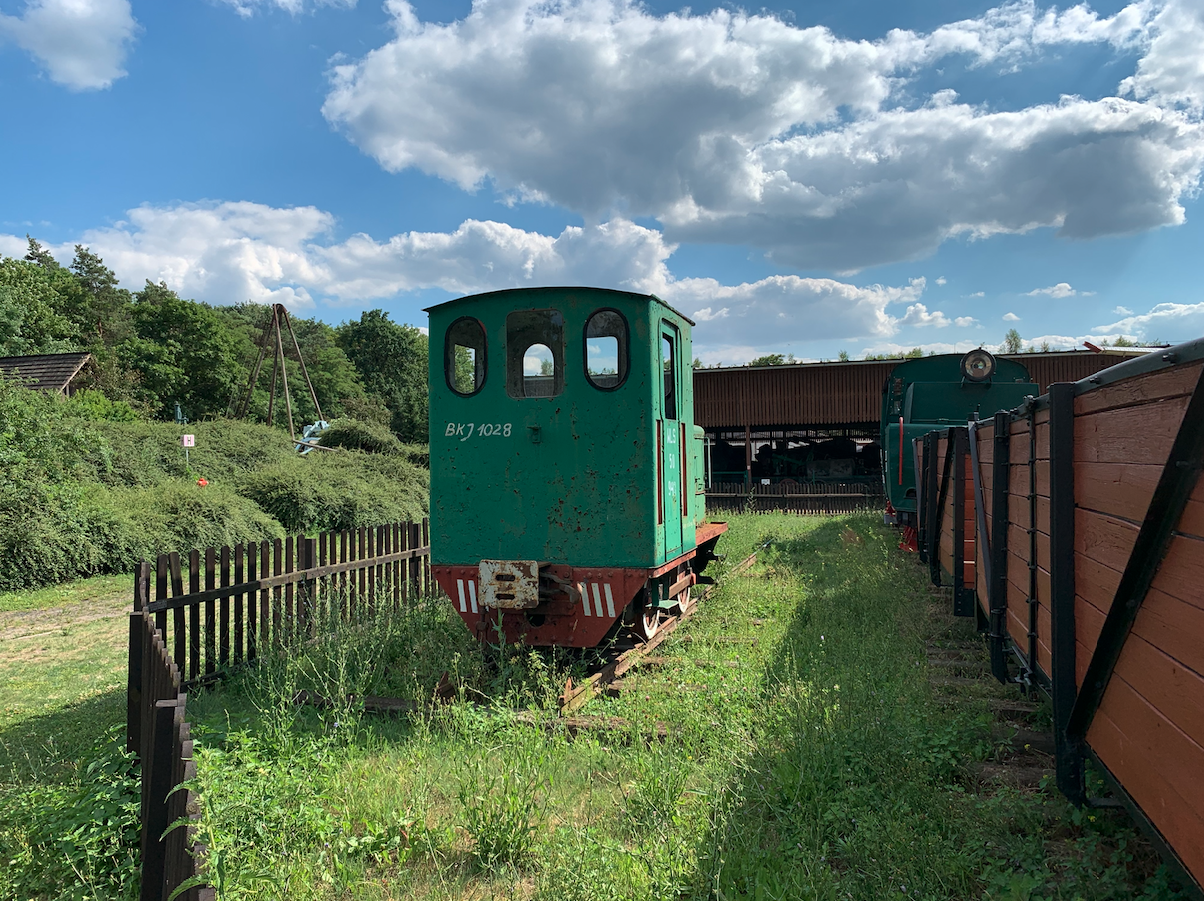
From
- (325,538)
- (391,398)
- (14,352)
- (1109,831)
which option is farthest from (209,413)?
(1109,831)

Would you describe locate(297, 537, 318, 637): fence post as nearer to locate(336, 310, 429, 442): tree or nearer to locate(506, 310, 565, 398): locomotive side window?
locate(506, 310, 565, 398): locomotive side window

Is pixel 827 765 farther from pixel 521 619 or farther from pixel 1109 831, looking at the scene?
pixel 521 619

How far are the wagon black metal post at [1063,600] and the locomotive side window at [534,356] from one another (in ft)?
13.0

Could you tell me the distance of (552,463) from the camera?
6090mm

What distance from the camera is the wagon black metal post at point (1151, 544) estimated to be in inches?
76.5

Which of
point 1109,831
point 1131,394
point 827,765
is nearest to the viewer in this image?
point 1131,394

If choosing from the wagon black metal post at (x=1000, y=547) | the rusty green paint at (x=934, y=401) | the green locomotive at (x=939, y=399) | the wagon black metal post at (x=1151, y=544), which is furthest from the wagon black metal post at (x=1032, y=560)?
the rusty green paint at (x=934, y=401)

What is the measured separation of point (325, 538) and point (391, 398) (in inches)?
2340

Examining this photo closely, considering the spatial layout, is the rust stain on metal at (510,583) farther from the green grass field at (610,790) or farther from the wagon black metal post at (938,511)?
the wagon black metal post at (938,511)

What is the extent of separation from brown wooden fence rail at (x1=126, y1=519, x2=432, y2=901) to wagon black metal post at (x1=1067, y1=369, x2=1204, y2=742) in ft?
9.67

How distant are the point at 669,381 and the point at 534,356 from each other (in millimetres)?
1249

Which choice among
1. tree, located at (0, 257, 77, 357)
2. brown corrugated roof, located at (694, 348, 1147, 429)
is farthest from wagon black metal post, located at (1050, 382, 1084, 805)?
tree, located at (0, 257, 77, 357)

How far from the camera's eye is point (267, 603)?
6758mm

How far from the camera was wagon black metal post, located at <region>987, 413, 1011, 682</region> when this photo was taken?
4.42 meters
